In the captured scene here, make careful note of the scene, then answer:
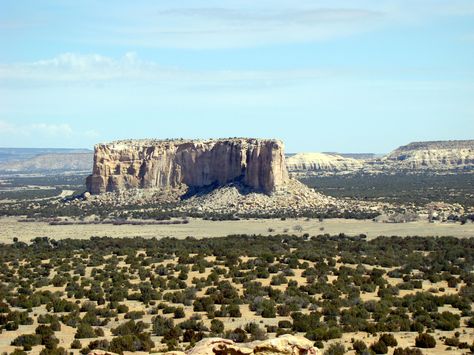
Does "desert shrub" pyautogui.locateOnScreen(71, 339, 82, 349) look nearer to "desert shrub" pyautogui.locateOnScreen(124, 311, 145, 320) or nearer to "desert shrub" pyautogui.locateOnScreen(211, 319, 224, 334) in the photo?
"desert shrub" pyautogui.locateOnScreen(211, 319, 224, 334)

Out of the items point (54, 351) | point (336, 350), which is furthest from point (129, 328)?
point (336, 350)

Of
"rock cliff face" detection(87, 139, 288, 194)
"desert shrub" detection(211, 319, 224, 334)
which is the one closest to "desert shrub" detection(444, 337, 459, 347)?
"desert shrub" detection(211, 319, 224, 334)

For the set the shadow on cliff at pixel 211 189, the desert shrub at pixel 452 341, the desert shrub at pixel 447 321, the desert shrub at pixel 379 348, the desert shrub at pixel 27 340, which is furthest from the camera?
the shadow on cliff at pixel 211 189

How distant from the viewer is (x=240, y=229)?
217 feet

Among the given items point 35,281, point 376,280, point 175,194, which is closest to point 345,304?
point 376,280

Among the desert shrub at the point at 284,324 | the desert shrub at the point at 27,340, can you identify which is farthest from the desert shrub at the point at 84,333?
the desert shrub at the point at 284,324

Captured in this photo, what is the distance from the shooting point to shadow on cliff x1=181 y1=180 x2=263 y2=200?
85.2m

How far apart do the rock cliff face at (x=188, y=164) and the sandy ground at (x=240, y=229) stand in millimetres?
10448

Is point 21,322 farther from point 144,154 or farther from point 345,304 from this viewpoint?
point 144,154

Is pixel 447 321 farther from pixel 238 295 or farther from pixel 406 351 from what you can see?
pixel 238 295

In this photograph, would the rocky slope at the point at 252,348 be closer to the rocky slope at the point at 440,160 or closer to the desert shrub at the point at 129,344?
the desert shrub at the point at 129,344

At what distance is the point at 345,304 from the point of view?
28328 millimetres

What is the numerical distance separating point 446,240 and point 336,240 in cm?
763

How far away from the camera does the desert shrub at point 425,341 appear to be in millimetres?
21672
